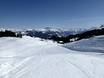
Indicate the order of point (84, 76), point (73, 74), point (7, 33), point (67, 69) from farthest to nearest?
point (7, 33) < point (67, 69) < point (73, 74) < point (84, 76)

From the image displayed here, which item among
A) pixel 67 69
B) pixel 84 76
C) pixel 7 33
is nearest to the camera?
pixel 84 76

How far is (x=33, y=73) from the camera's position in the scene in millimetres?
10156

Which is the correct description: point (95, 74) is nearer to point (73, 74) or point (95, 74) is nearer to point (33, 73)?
point (73, 74)

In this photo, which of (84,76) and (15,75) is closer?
(84,76)

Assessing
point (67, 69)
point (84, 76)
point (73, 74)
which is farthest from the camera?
point (67, 69)

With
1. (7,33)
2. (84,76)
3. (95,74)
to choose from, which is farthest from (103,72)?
(7,33)

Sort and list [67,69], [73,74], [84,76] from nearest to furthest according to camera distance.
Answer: [84,76] → [73,74] → [67,69]

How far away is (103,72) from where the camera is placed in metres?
9.66

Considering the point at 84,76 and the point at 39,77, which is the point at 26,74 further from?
the point at 84,76

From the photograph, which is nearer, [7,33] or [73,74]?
[73,74]

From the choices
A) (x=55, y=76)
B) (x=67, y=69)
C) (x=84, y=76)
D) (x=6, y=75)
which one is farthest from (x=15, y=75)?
(x=84, y=76)

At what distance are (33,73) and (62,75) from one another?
6.45ft

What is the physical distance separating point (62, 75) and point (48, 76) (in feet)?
2.79

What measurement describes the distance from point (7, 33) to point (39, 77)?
8937 cm
